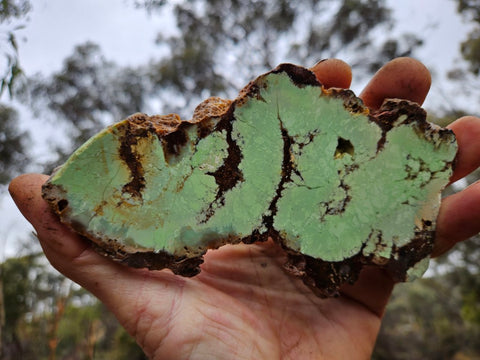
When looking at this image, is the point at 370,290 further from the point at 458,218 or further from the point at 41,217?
the point at 41,217

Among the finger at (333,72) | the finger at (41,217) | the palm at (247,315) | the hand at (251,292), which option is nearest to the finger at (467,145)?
the hand at (251,292)

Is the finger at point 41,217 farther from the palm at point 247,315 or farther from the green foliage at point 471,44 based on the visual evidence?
the green foliage at point 471,44

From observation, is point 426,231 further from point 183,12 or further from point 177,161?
point 183,12

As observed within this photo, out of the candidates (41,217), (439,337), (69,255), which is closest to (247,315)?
(69,255)

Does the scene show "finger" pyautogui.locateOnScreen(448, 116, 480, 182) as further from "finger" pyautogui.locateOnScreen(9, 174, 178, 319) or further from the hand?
"finger" pyautogui.locateOnScreen(9, 174, 178, 319)

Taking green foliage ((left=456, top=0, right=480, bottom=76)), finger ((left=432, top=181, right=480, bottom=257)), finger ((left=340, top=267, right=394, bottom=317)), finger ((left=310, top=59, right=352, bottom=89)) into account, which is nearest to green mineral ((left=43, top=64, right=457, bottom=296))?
finger ((left=432, top=181, right=480, bottom=257))

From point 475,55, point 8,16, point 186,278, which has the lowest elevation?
point 186,278

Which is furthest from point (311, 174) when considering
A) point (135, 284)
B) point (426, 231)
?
point (135, 284)

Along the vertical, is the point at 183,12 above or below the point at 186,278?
above
